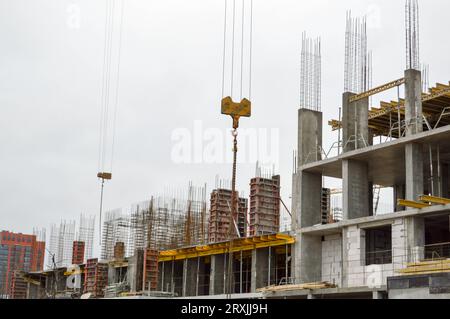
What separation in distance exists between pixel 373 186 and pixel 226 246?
33.3ft

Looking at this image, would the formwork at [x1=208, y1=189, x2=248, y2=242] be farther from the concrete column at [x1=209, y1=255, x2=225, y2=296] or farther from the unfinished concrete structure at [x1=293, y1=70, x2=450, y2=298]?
the unfinished concrete structure at [x1=293, y1=70, x2=450, y2=298]

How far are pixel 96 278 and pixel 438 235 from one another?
2406 cm

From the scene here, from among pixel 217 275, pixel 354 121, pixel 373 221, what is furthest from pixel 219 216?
pixel 373 221

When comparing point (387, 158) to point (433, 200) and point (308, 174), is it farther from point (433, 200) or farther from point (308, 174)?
point (433, 200)

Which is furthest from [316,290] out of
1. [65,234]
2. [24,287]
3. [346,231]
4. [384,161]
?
[24,287]

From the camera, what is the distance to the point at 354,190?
1283 inches

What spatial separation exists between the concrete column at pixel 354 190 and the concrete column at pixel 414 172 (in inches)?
141

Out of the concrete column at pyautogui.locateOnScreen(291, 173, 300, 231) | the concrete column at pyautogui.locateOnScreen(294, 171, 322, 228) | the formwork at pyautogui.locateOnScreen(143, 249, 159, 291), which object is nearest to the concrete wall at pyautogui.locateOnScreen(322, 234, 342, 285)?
the concrete column at pyautogui.locateOnScreen(294, 171, 322, 228)

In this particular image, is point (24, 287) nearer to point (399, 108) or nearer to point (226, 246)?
point (226, 246)

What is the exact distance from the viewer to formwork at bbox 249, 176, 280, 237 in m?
39.1

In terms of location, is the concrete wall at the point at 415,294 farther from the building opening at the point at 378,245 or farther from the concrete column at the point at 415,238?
the building opening at the point at 378,245
